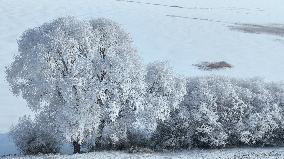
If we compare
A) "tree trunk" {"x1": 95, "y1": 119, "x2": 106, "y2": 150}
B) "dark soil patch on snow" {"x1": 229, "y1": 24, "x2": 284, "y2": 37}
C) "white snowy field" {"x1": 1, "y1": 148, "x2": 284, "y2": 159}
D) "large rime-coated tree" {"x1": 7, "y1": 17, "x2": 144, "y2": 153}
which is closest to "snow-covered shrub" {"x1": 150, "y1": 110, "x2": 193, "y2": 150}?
"white snowy field" {"x1": 1, "y1": 148, "x2": 284, "y2": 159}

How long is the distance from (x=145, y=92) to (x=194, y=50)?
36.8 metres

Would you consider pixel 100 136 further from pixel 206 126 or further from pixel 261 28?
pixel 261 28

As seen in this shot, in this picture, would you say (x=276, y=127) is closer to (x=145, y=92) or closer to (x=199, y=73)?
Answer: (x=145, y=92)

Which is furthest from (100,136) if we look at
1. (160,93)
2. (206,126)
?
(206,126)

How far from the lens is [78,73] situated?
1631 inches

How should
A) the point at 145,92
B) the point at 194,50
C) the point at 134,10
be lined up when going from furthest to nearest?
the point at 134,10 → the point at 194,50 → the point at 145,92

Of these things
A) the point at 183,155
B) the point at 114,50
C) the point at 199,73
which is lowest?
the point at 183,155

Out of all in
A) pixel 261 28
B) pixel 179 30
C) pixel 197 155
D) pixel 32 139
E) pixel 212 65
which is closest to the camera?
pixel 32 139

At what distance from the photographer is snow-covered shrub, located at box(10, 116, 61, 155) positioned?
148 ft

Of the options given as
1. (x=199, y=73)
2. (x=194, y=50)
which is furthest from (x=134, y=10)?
(x=199, y=73)

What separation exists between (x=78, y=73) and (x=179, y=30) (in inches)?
2068

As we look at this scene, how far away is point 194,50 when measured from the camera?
8038 centimetres

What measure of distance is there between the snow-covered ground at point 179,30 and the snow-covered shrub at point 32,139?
131 inches

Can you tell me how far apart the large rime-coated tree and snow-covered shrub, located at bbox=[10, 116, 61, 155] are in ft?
10.2
